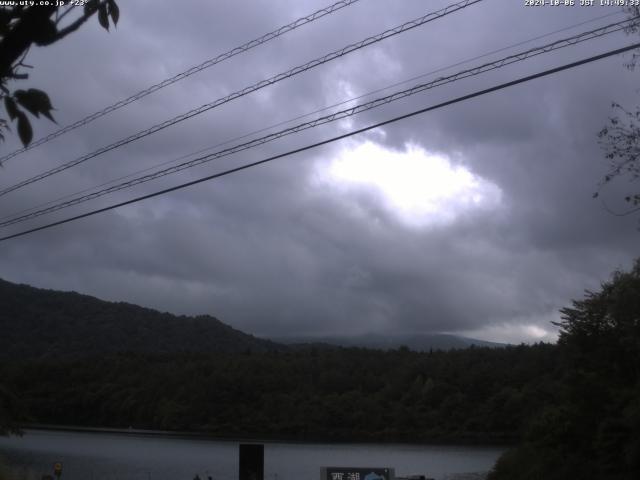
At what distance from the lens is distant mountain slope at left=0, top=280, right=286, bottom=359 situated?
111 metres

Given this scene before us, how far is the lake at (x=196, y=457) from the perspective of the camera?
6031 centimetres

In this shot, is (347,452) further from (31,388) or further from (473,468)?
(31,388)

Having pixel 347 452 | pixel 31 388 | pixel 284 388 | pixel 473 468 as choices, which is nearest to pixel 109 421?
pixel 31 388

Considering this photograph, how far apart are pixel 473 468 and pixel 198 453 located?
30046 mm

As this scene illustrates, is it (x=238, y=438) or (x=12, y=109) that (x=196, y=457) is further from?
(x=12, y=109)

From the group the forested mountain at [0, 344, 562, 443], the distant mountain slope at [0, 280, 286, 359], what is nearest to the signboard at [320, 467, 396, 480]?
the forested mountain at [0, 344, 562, 443]

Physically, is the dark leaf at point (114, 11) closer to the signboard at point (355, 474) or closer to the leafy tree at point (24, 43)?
the leafy tree at point (24, 43)

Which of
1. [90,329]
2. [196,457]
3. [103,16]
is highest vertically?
[90,329]

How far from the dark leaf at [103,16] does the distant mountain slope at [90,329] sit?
4110 inches

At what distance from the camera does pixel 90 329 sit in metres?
137

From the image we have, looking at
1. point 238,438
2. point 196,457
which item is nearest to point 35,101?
point 196,457

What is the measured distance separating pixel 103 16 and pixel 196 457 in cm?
7583

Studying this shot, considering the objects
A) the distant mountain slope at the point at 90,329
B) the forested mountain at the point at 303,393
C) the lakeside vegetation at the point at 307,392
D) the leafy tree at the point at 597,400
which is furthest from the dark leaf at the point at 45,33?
the distant mountain slope at the point at 90,329

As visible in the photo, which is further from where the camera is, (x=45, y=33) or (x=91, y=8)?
(x=91, y=8)
